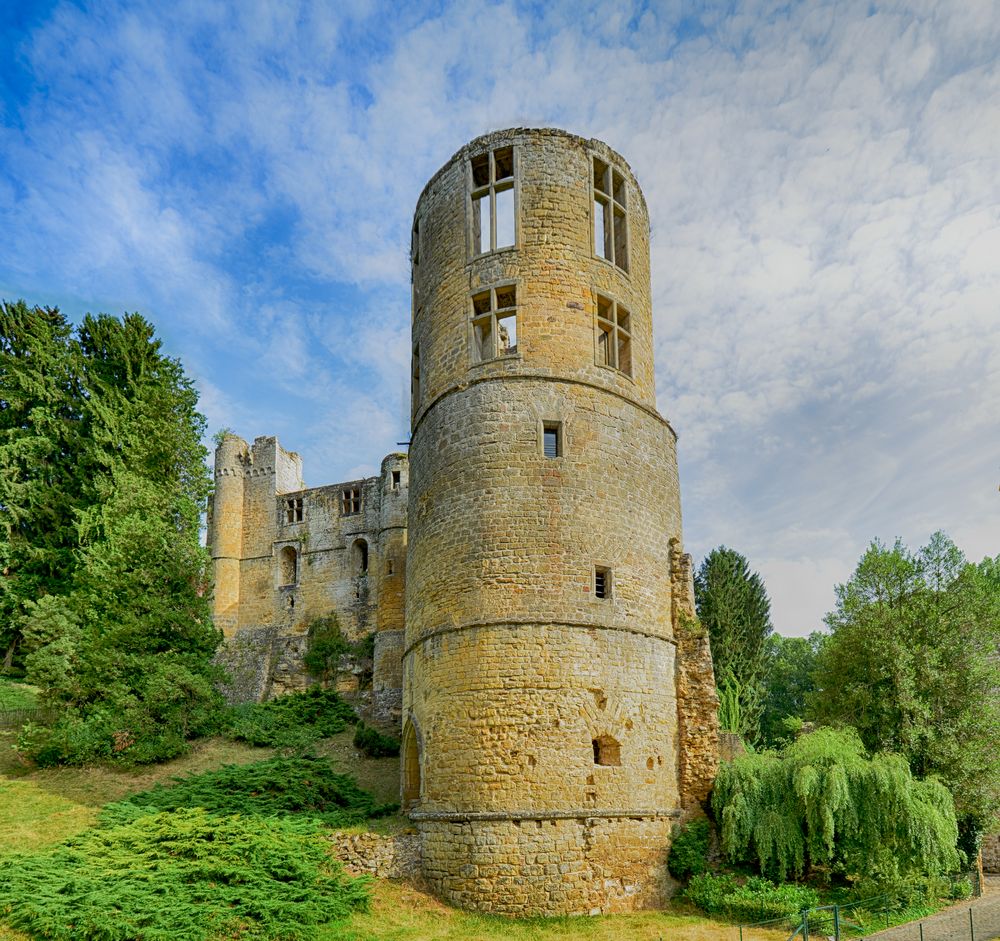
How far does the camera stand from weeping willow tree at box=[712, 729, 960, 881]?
14.0 m

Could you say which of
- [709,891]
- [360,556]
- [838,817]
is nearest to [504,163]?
[838,817]

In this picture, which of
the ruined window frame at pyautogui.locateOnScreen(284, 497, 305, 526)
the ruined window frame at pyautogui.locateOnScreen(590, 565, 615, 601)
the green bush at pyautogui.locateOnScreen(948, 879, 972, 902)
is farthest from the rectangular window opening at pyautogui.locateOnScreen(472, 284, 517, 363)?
the ruined window frame at pyautogui.locateOnScreen(284, 497, 305, 526)

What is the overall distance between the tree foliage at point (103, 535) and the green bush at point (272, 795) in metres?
2.95

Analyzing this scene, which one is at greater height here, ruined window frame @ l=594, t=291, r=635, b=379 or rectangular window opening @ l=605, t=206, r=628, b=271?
rectangular window opening @ l=605, t=206, r=628, b=271

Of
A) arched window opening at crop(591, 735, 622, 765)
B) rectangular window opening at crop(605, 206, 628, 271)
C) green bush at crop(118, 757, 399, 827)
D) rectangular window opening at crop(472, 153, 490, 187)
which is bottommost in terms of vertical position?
green bush at crop(118, 757, 399, 827)

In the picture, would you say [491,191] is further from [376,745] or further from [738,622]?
[738,622]

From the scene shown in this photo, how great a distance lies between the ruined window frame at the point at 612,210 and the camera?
18.8m

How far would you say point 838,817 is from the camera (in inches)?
564

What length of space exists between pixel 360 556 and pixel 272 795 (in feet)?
52.7

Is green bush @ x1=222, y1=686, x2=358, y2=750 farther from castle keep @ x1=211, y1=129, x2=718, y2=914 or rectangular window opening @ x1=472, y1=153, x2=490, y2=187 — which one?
rectangular window opening @ x1=472, y1=153, x2=490, y2=187

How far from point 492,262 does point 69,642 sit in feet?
47.7

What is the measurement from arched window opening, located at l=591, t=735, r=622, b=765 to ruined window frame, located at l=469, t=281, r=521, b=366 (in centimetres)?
775

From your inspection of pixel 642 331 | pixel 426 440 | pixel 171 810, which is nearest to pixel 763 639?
pixel 642 331

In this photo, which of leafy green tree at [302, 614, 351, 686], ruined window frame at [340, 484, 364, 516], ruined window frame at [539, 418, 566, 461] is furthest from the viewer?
ruined window frame at [340, 484, 364, 516]
